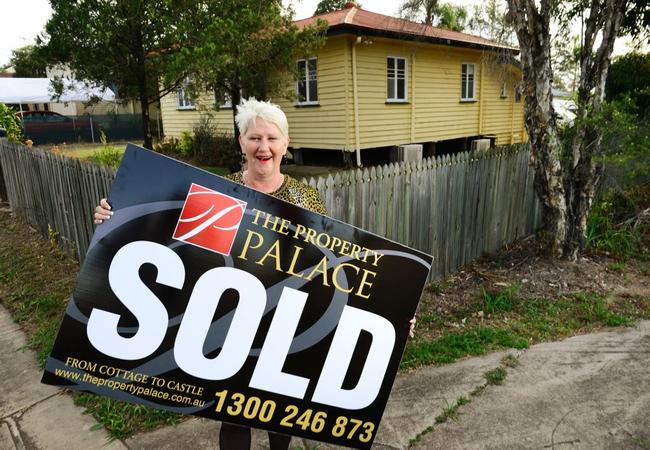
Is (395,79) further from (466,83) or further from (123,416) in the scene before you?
(123,416)

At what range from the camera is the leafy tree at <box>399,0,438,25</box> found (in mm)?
6689

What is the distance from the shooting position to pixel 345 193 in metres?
4.27

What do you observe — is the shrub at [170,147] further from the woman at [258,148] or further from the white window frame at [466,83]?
the woman at [258,148]

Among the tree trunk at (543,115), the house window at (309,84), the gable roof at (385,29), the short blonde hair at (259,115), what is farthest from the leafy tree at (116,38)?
the short blonde hair at (259,115)

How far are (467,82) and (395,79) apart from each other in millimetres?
4183

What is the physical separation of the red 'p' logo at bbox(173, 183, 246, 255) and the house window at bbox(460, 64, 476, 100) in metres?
15.8

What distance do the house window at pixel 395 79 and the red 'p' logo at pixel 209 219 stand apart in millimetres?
11867

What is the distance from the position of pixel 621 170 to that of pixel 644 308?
371 centimetres

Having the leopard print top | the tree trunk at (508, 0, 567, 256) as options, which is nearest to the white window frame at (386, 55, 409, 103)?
the tree trunk at (508, 0, 567, 256)

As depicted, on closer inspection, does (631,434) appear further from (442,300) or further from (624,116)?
(624,116)

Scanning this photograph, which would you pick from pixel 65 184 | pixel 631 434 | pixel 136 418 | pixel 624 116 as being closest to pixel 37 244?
pixel 65 184

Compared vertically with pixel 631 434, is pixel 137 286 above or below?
above

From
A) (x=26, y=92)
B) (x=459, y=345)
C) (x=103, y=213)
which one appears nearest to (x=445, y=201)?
(x=459, y=345)

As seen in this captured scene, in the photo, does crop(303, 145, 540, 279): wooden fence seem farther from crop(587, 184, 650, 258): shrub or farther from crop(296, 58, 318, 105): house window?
crop(296, 58, 318, 105): house window
